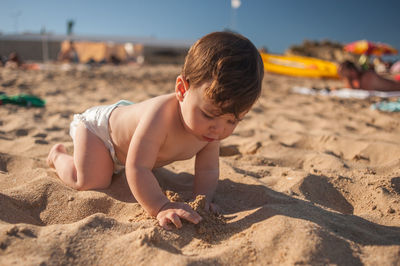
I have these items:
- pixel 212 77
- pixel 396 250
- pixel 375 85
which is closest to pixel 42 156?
pixel 212 77

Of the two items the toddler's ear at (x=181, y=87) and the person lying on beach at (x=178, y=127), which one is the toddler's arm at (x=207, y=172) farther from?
the toddler's ear at (x=181, y=87)

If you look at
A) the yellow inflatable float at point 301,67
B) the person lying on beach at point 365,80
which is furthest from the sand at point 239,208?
the yellow inflatable float at point 301,67

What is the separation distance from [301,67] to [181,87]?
933 centimetres

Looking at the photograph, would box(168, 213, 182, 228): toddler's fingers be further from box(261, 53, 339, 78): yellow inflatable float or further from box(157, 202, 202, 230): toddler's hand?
box(261, 53, 339, 78): yellow inflatable float

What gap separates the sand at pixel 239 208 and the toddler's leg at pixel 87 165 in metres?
0.08

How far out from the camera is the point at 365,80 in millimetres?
6617

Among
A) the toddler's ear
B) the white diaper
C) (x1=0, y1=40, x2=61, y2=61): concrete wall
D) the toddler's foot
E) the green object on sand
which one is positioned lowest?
(x1=0, y1=40, x2=61, y2=61): concrete wall

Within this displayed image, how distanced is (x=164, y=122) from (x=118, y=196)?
52 cm

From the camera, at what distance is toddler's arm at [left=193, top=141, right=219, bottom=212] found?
1.78m

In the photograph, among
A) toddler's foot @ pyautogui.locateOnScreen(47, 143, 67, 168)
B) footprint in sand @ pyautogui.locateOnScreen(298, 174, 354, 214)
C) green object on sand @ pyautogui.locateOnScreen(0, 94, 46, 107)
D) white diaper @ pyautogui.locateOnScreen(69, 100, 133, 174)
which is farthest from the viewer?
green object on sand @ pyautogui.locateOnScreen(0, 94, 46, 107)

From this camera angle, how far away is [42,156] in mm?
2367

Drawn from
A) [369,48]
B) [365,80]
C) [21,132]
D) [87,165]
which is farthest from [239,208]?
[369,48]

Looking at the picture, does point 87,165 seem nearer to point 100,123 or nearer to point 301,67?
point 100,123

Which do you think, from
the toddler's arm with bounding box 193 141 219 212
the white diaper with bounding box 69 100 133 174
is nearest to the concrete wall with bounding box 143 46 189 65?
the white diaper with bounding box 69 100 133 174
